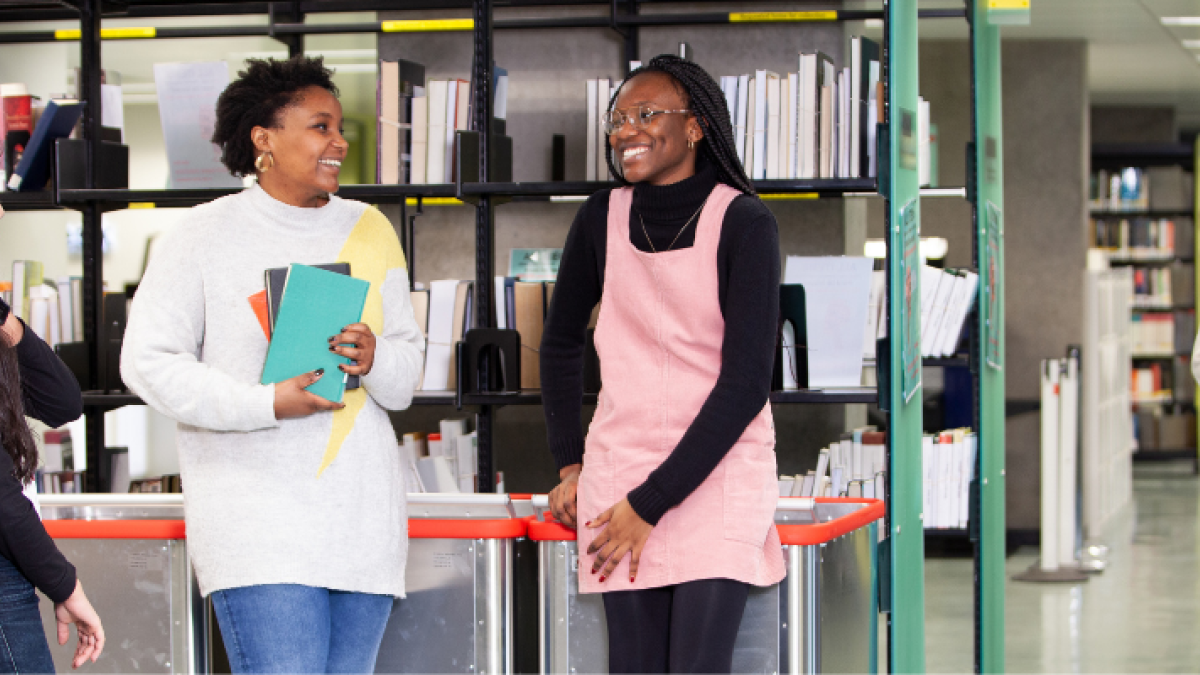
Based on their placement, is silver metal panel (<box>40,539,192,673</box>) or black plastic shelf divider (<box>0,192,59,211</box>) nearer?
silver metal panel (<box>40,539,192,673</box>)

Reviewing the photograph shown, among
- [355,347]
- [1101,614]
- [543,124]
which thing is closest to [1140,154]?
[1101,614]

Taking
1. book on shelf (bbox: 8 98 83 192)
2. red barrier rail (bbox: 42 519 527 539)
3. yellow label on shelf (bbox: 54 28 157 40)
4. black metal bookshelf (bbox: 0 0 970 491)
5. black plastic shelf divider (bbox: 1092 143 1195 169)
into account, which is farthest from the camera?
black plastic shelf divider (bbox: 1092 143 1195 169)

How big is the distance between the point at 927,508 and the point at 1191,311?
8.85m

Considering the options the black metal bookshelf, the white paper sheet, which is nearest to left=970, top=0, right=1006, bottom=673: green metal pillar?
the black metal bookshelf

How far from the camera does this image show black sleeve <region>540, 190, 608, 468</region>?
1969 millimetres

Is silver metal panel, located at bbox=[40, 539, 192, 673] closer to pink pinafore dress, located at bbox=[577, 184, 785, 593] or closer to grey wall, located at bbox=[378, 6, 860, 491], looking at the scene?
pink pinafore dress, located at bbox=[577, 184, 785, 593]

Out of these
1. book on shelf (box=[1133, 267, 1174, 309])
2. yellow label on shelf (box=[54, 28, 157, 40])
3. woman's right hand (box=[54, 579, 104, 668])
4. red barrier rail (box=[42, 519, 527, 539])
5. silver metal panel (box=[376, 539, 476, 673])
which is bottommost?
silver metal panel (box=[376, 539, 476, 673])

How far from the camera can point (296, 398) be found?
68.6 inches

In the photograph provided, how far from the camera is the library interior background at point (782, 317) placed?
229 cm

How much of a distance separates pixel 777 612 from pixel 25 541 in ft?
3.88

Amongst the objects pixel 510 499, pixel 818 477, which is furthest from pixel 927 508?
pixel 510 499

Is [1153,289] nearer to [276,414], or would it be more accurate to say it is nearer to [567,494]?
[567,494]

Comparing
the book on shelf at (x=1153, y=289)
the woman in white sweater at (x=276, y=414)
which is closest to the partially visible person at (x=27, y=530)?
the woman in white sweater at (x=276, y=414)

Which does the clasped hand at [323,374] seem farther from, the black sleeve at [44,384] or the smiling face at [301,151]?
the black sleeve at [44,384]
